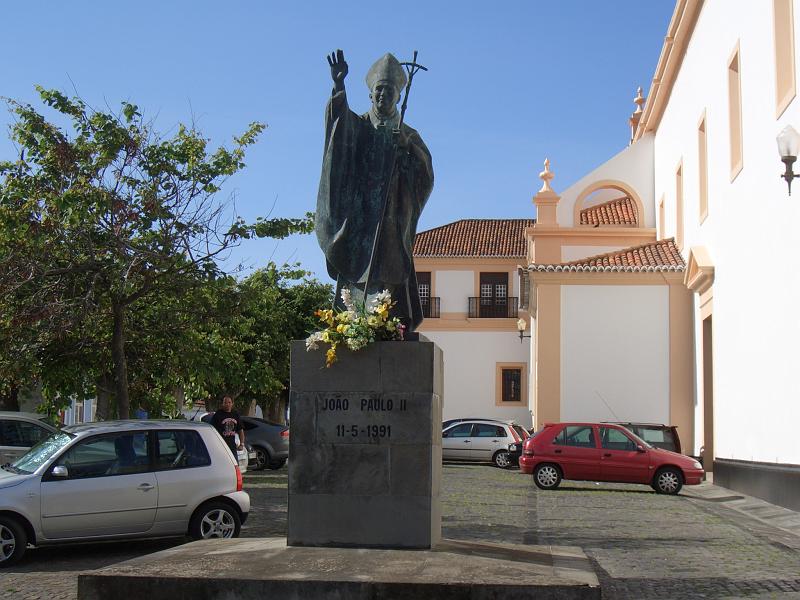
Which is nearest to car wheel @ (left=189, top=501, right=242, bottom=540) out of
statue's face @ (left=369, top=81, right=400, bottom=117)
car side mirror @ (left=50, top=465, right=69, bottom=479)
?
car side mirror @ (left=50, top=465, right=69, bottom=479)

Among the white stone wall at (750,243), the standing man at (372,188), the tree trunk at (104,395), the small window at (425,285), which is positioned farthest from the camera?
the small window at (425,285)

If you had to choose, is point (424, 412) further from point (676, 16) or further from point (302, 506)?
point (676, 16)

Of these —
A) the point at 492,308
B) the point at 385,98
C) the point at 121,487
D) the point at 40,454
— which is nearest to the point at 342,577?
the point at 385,98

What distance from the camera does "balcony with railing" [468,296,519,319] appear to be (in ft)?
168

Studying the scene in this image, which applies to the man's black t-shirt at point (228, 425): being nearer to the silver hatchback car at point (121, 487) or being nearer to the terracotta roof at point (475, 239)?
the silver hatchback car at point (121, 487)

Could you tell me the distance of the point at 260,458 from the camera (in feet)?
84.3

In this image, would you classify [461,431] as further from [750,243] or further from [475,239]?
[475,239]

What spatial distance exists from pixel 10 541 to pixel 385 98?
18.6ft

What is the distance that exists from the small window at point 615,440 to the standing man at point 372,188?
12403mm

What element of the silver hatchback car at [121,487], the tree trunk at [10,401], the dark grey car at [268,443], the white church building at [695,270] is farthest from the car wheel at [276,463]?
the silver hatchback car at [121,487]

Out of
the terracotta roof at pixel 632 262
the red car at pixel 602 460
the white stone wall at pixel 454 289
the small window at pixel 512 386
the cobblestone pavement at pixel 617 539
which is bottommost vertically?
the cobblestone pavement at pixel 617 539

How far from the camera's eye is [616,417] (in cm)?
2848

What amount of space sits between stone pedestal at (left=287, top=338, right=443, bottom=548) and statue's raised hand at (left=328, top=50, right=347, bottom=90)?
7.70 ft

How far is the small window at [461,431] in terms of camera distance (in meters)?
30.3
